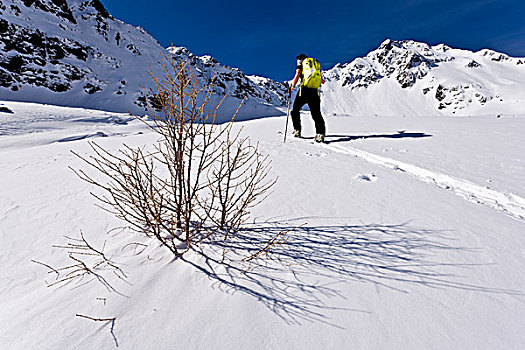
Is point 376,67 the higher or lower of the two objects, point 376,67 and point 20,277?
the higher

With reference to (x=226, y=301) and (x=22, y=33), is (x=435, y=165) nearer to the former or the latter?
(x=226, y=301)

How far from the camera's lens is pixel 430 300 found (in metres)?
1.10

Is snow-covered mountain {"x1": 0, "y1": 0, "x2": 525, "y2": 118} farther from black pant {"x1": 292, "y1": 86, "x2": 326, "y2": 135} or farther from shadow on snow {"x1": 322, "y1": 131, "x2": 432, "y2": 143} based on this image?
shadow on snow {"x1": 322, "y1": 131, "x2": 432, "y2": 143}

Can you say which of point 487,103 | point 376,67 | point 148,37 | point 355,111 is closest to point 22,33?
point 148,37

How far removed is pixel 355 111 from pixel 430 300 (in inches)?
3294

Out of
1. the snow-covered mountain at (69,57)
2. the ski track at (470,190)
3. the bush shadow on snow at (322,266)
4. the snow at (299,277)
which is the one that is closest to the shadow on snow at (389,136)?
the ski track at (470,190)

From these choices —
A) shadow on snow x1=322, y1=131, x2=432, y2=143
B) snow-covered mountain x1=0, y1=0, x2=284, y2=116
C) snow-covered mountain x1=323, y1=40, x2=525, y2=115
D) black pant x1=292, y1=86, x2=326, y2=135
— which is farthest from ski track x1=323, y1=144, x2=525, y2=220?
snow-covered mountain x1=323, y1=40, x2=525, y2=115

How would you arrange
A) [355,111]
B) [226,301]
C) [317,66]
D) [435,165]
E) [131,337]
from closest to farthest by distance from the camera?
[131,337]
[226,301]
[435,165]
[317,66]
[355,111]

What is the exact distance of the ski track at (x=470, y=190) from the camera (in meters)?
2.10

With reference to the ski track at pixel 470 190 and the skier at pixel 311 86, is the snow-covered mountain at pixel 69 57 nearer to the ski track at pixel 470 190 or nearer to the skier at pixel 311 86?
the skier at pixel 311 86

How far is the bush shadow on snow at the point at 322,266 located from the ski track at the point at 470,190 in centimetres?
103

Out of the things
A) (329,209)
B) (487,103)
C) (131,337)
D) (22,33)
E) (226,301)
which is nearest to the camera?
(131,337)

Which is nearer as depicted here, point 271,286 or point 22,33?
point 271,286

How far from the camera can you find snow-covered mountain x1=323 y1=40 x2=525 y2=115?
2598 inches
